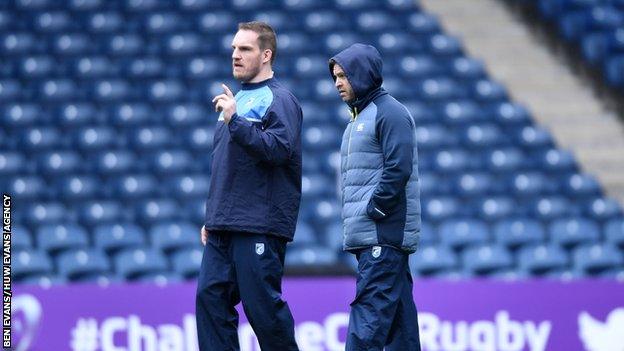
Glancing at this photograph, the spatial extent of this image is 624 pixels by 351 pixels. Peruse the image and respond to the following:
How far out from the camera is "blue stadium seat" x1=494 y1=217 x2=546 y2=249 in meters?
11.0

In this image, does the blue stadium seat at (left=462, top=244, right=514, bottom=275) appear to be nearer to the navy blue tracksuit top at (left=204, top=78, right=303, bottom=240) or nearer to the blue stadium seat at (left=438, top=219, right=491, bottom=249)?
the blue stadium seat at (left=438, top=219, right=491, bottom=249)

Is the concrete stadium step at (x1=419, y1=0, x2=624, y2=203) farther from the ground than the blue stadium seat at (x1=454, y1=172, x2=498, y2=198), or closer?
farther from the ground

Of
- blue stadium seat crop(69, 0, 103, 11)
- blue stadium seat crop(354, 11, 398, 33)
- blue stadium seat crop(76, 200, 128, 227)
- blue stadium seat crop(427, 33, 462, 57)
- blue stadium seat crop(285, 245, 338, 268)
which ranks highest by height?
blue stadium seat crop(69, 0, 103, 11)

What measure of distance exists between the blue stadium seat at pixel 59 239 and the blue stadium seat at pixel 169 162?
1.35m

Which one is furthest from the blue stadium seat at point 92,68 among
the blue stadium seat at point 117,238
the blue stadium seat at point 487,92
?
the blue stadium seat at point 487,92

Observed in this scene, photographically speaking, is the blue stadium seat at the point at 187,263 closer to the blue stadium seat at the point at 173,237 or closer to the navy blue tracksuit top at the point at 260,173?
the blue stadium seat at the point at 173,237

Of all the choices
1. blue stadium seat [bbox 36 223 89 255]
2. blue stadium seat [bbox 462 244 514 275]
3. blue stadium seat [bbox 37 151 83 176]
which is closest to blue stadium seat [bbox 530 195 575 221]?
blue stadium seat [bbox 462 244 514 275]

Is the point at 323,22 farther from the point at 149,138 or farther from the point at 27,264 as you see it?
the point at 27,264

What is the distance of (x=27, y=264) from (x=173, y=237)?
1392mm

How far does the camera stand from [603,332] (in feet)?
27.2

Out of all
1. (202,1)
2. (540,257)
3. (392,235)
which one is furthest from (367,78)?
(202,1)

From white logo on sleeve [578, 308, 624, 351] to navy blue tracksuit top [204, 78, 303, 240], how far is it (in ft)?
12.0

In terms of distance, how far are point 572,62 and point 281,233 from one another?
980 centimetres

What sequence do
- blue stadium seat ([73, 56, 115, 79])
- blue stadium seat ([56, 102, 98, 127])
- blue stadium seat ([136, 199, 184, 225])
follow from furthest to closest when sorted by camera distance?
1. blue stadium seat ([73, 56, 115, 79])
2. blue stadium seat ([56, 102, 98, 127])
3. blue stadium seat ([136, 199, 184, 225])
